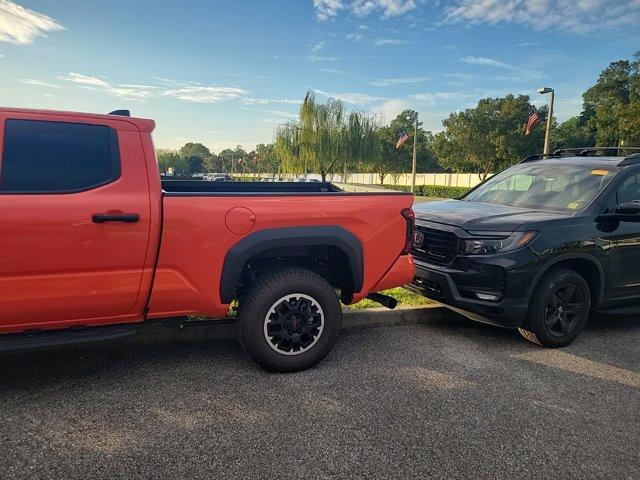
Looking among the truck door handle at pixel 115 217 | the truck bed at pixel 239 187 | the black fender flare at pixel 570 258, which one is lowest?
the black fender flare at pixel 570 258

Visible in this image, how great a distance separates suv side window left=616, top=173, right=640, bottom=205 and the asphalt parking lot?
1.61m

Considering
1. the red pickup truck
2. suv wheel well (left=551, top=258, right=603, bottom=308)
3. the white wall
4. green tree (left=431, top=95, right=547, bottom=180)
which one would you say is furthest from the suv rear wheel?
the white wall

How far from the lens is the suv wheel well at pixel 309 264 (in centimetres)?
371

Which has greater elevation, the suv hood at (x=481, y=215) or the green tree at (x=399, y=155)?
the green tree at (x=399, y=155)

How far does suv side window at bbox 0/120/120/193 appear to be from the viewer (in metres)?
2.86

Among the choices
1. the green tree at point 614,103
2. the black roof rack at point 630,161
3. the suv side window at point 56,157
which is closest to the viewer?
the suv side window at point 56,157

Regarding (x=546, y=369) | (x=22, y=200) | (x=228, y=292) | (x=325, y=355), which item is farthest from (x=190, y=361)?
(x=546, y=369)

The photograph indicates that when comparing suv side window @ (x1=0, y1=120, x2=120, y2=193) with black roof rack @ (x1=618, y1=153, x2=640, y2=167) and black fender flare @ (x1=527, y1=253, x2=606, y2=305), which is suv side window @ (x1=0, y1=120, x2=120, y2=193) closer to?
black fender flare @ (x1=527, y1=253, x2=606, y2=305)

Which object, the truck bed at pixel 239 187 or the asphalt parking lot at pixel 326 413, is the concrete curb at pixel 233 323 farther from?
the truck bed at pixel 239 187

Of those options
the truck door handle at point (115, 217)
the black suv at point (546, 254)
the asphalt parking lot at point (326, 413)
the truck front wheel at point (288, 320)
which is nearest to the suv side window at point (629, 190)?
the black suv at point (546, 254)

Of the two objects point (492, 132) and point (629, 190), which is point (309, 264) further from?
point (492, 132)

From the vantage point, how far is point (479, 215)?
4.73m

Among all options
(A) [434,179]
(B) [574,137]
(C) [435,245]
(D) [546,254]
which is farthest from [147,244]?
(B) [574,137]

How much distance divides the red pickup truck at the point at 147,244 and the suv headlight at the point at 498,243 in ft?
2.81
